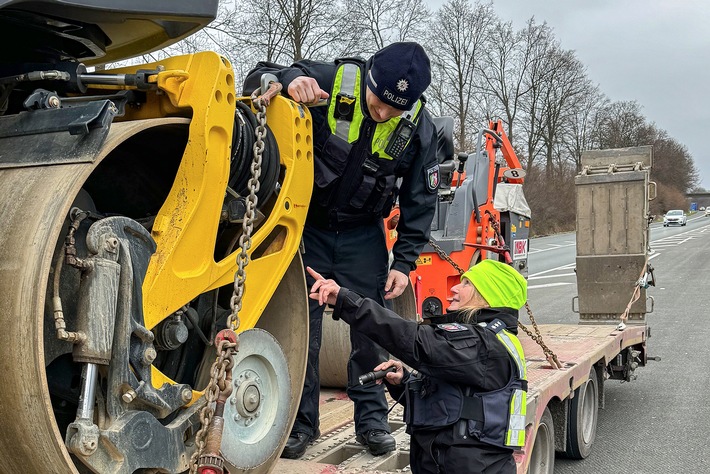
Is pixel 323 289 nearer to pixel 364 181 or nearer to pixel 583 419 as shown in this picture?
pixel 364 181

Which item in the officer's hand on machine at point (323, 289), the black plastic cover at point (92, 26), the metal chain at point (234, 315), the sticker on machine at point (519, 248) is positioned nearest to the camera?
the black plastic cover at point (92, 26)

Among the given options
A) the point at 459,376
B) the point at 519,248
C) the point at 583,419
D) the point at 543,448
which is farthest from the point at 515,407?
the point at 519,248

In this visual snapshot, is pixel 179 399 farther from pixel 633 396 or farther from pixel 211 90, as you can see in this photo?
pixel 633 396

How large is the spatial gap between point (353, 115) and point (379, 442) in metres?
1.45

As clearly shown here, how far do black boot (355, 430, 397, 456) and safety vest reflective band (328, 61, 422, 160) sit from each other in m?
1.25

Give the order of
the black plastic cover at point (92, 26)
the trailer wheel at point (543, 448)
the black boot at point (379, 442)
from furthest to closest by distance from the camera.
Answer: the trailer wheel at point (543, 448) < the black boot at point (379, 442) < the black plastic cover at point (92, 26)

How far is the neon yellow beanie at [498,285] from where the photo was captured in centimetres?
317

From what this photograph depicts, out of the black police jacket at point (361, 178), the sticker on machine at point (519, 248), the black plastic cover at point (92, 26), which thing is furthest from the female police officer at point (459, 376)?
the sticker on machine at point (519, 248)

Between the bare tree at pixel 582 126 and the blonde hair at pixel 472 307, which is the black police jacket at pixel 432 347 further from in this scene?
the bare tree at pixel 582 126

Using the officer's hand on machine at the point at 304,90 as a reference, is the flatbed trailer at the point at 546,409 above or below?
below

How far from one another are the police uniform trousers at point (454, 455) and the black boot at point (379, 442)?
0.95ft

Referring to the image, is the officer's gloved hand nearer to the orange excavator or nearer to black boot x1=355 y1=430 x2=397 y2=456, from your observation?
black boot x1=355 y1=430 x2=397 y2=456

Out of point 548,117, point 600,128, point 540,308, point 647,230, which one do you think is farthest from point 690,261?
point 600,128

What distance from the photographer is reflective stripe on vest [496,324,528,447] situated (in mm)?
3002
